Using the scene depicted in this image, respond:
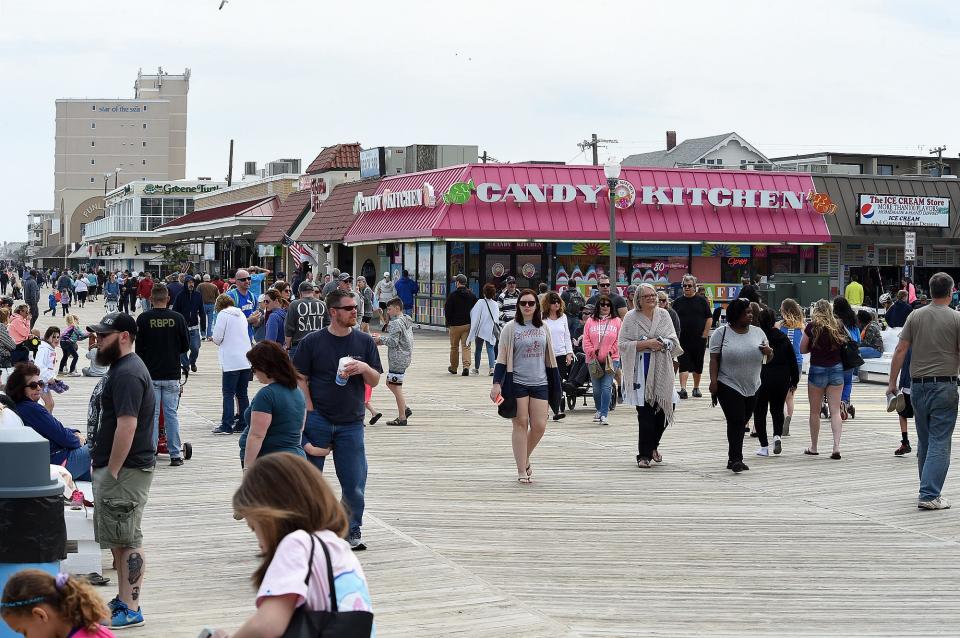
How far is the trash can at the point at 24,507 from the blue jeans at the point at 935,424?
731 centimetres

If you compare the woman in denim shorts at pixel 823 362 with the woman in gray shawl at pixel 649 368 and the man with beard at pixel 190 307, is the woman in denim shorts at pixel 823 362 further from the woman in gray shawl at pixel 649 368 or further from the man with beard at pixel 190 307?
Answer: the man with beard at pixel 190 307

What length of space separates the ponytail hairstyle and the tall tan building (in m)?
166

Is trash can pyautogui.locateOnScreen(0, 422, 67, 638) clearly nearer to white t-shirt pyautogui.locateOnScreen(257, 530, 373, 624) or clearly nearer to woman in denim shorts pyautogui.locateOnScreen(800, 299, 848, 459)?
white t-shirt pyautogui.locateOnScreen(257, 530, 373, 624)

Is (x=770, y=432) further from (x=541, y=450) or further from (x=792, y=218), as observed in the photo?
(x=792, y=218)

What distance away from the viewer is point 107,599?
7551mm

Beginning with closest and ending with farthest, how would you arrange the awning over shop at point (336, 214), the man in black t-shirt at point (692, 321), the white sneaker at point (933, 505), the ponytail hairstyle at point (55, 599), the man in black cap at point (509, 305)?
1. the ponytail hairstyle at point (55, 599)
2. the white sneaker at point (933, 505)
3. the man in black t-shirt at point (692, 321)
4. the man in black cap at point (509, 305)
5. the awning over shop at point (336, 214)

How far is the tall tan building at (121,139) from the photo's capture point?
545 feet

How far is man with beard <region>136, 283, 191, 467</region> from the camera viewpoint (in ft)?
41.2

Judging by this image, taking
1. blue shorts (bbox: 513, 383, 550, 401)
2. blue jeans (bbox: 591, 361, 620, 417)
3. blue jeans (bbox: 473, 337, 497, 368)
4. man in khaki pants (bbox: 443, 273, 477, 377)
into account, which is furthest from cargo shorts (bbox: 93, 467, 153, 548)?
man in khaki pants (bbox: 443, 273, 477, 377)

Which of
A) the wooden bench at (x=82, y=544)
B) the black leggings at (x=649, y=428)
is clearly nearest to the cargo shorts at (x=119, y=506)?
the wooden bench at (x=82, y=544)

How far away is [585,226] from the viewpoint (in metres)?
35.0

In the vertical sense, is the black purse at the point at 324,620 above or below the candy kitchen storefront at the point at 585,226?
below

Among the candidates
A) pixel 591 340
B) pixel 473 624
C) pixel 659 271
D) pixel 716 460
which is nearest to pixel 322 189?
pixel 659 271

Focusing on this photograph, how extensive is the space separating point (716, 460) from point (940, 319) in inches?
138
